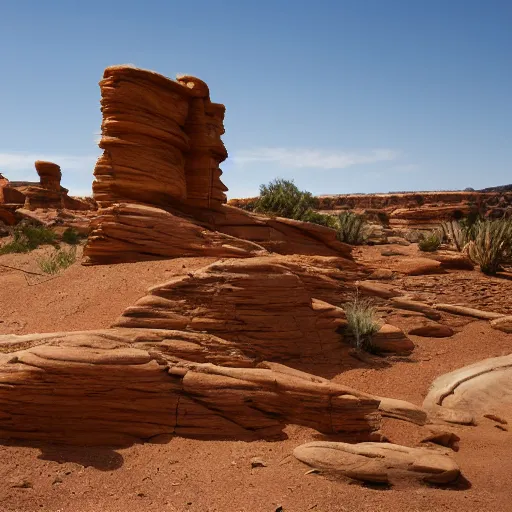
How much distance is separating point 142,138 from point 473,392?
9421 millimetres

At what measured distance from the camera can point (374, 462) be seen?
249 inches

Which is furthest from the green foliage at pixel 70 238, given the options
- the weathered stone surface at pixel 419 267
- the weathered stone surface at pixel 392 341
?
the weathered stone surface at pixel 392 341

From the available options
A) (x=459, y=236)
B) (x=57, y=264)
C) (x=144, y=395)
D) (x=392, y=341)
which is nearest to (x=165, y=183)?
(x=57, y=264)

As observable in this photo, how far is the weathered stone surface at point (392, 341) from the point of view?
36.9 ft

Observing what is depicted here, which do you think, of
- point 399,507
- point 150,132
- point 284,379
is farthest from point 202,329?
point 150,132

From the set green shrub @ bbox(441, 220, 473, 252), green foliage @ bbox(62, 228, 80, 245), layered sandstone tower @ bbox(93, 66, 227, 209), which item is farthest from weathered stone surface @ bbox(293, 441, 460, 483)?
green foliage @ bbox(62, 228, 80, 245)

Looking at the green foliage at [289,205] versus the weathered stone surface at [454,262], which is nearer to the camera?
the weathered stone surface at [454,262]

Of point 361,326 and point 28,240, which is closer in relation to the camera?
point 361,326

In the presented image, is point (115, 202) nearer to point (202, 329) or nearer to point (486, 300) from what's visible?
point (202, 329)

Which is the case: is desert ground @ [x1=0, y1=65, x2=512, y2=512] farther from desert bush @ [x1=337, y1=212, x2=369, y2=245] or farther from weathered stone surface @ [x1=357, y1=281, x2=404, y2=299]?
desert bush @ [x1=337, y1=212, x2=369, y2=245]

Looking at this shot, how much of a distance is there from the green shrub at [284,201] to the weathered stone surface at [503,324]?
950 centimetres

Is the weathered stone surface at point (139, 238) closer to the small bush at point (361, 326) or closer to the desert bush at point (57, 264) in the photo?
the desert bush at point (57, 264)

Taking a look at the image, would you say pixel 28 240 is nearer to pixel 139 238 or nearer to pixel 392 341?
pixel 139 238

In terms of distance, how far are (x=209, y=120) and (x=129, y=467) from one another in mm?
11406
